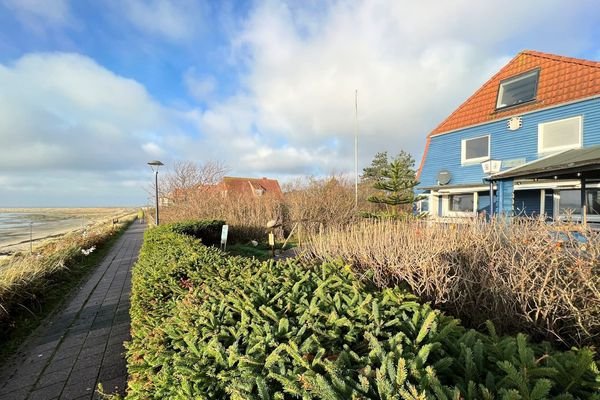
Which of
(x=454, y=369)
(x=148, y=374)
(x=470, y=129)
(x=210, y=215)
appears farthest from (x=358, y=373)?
(x=470, y=129)

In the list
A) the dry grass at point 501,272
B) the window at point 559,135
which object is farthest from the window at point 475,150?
the dry grass at point 501,272

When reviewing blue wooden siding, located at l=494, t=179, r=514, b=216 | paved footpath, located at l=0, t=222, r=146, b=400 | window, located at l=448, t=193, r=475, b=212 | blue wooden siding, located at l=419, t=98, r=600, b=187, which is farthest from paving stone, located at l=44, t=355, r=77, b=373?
window, located at l=448, t=193, r=475, b=212

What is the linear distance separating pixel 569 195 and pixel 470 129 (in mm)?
4872

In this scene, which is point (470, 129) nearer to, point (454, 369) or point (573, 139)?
point (573, 139)

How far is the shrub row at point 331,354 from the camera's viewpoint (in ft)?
3.51

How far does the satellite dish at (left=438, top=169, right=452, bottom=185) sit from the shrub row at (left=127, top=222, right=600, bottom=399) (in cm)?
1423

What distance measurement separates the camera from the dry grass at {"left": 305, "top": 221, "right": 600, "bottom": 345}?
2639 mm

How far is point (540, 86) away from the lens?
12039 mm

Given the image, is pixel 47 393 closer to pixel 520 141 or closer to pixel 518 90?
pixel 520 141

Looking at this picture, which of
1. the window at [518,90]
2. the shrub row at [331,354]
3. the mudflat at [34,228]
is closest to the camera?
the shrub row at [331,354]

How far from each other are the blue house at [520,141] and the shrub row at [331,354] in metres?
8.03

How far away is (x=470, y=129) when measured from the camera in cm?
1409

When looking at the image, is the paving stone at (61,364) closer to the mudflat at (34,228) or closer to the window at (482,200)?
the mudflat at (34,228)

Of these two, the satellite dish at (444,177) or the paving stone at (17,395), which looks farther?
the satellite dish at (444,177)
